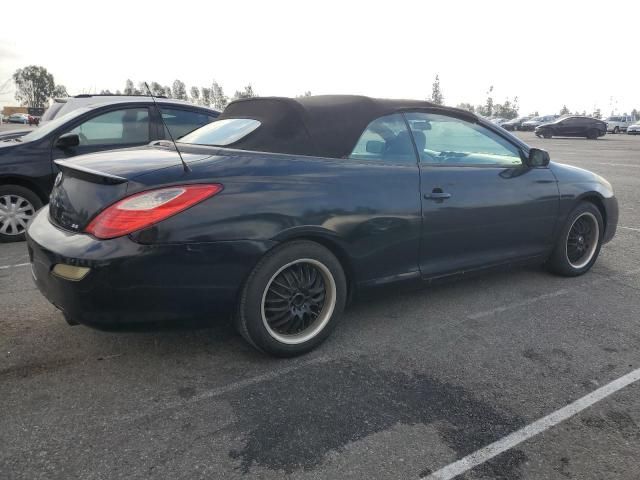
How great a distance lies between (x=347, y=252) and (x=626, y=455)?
5.38 ft

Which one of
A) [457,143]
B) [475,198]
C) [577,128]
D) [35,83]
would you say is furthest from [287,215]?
[35,83]

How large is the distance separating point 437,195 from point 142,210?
1.88m

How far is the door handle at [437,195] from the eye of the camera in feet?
10.9

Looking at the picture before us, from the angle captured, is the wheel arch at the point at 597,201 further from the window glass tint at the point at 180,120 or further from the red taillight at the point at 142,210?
the window glass tint at the point at 180,120

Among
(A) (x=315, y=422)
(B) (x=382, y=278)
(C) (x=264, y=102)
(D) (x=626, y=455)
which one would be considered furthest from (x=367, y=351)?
(C) (x=264, y=102)

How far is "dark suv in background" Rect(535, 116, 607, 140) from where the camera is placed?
32438 mm

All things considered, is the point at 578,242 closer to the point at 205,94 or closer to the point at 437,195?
the point at 437,195

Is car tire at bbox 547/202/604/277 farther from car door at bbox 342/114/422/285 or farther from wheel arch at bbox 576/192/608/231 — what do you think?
car door at bbox 342/114/422/285

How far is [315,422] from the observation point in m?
2.31

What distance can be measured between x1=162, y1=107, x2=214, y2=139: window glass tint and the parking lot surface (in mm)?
3024

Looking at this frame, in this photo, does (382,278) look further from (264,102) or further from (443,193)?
(264,102)

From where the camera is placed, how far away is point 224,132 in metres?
3.36

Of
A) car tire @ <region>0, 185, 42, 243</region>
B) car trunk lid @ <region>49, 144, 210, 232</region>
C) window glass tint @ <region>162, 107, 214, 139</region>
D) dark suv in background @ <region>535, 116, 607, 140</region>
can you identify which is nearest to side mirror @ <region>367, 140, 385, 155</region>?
car trunk lid @ <region>49, 144, 210, 232</region>

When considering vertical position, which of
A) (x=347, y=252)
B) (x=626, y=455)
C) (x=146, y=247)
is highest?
(x=146, y=247)
